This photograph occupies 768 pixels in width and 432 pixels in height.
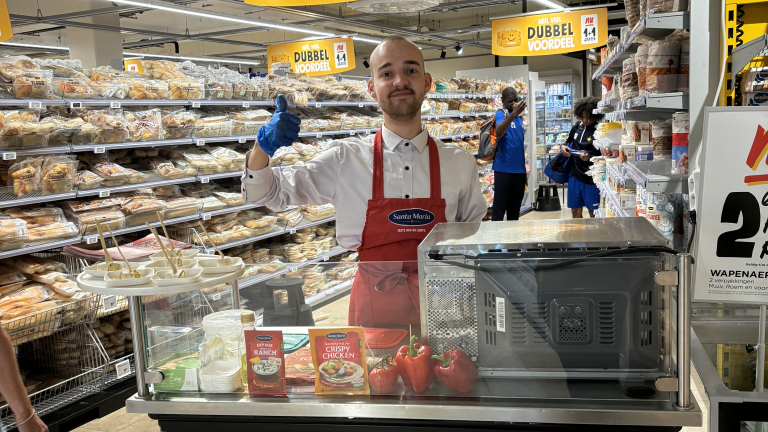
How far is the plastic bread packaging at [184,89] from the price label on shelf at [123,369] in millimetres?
2262

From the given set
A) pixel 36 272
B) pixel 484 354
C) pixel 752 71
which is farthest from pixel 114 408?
pixel 752 71

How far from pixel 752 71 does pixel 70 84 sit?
4.25 m

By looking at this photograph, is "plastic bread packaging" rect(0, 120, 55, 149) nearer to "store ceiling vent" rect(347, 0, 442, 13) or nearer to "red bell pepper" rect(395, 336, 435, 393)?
"store ceiling vent" rect(347, 0, 442, 13)

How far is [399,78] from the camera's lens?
2.37 m

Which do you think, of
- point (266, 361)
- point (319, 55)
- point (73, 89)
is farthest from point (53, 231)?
point (319, 55)

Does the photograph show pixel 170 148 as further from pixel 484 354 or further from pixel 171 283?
pixel 484 354

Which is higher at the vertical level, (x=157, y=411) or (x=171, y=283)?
(x=171, y=283)

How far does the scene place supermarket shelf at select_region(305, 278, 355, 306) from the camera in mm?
1755

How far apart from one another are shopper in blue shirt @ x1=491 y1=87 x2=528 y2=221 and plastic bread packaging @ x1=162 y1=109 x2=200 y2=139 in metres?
4.12

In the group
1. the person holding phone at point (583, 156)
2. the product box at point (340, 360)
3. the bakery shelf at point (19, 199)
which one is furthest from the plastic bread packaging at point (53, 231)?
the person holding phone at point (583, 156)

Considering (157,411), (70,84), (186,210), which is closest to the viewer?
(157,411)

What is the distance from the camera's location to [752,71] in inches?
88.3

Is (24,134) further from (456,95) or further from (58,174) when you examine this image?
(456,95)

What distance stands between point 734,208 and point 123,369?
12.0 feet
